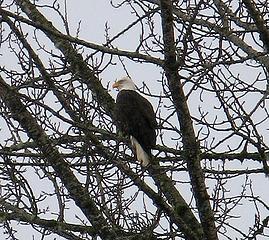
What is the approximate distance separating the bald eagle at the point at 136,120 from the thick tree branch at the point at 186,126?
6.88ft

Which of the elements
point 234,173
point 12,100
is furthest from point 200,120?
point 12,100

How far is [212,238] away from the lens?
13.3 feet

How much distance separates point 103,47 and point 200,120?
120cm

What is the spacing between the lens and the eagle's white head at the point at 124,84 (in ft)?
23.9

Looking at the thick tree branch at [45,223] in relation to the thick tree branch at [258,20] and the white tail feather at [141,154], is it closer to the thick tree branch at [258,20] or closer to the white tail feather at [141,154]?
the white tail feather at [141,154]

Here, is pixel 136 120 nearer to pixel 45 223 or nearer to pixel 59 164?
pixel 59 164

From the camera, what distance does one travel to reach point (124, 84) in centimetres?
743

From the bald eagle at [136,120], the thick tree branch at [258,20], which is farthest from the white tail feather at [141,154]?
the thick tree branch at [258,20]

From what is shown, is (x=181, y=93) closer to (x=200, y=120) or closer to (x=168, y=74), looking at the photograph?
(x=168, y=74)

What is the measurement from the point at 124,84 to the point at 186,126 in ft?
11.9

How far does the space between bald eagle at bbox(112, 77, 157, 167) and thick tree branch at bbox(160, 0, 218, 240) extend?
2.10 m

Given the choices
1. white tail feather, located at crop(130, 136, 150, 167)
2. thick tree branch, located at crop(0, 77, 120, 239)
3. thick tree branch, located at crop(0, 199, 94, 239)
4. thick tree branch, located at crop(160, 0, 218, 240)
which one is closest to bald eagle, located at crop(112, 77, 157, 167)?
white tail feather, located at crop(130, 136, 150, 167)

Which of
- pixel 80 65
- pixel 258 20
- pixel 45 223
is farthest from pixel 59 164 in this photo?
pixel 258 20

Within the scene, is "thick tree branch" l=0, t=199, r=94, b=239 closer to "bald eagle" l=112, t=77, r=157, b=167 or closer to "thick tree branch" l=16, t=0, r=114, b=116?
"bald eagle" l=112, t=77, r=157, b=167
